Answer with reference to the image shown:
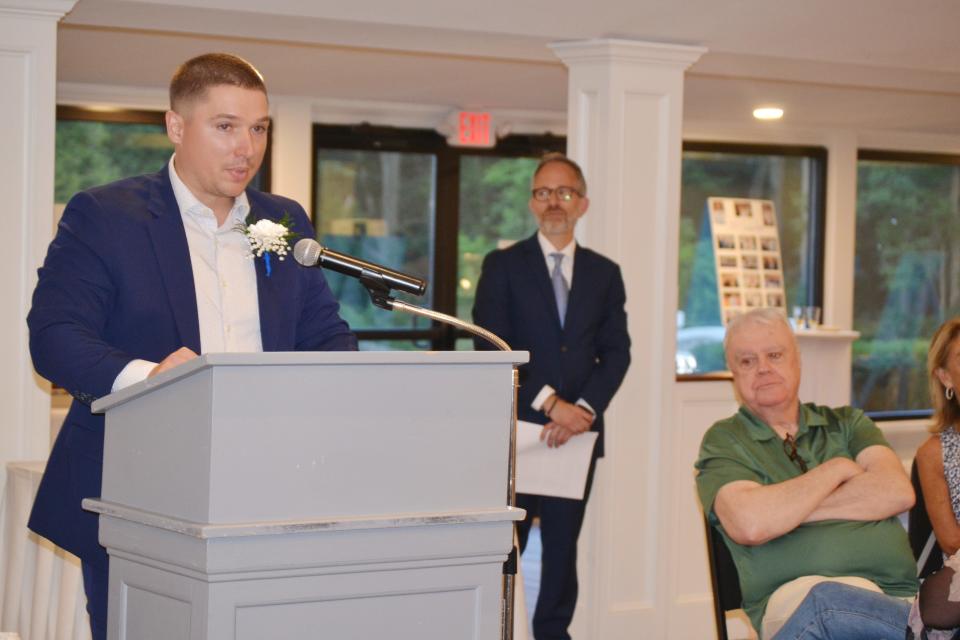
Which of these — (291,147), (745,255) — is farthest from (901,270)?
(291,147)

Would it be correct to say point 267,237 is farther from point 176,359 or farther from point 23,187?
point 23,187

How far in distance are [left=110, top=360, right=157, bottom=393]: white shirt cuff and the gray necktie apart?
2.66m

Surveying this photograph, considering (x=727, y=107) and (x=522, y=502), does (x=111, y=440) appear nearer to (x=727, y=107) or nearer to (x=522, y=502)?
(x=522, y=502)

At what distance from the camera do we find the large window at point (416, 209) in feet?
27.2

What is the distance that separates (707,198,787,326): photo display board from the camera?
8.93 m

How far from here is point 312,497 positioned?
169 cm

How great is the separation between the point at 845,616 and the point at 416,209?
6.11 m

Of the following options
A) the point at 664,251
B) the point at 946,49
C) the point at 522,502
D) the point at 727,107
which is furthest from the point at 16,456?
the point at 727,107

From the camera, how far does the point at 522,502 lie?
14.7 feet

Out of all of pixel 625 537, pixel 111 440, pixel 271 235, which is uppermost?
pixel 271 235

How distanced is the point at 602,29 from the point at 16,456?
2.54 m

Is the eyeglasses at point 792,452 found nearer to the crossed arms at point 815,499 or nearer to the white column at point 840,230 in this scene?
the crossed arms at point 815,499

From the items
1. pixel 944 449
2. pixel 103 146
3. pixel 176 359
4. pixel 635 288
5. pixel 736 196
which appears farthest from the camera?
pixel 736 196

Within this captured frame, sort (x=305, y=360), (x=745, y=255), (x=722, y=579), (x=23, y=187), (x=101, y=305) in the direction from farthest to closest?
(x=745, y=255)
(x=23, y=187)
(x=722, y=579)
(x=101, y=305)
(x=305, y=360)
